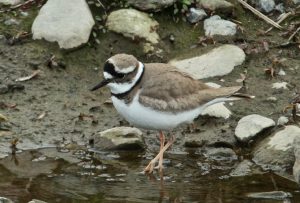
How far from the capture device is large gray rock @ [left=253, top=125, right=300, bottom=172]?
9.11 meters

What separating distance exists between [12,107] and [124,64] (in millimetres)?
2166

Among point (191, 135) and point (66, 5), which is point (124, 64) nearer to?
point (191, 135)

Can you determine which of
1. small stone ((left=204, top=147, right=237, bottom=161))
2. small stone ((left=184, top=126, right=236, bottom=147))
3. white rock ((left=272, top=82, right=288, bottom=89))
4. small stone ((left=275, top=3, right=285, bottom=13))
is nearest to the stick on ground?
small stone ((left=275, top=3, right=285, bottom=13))

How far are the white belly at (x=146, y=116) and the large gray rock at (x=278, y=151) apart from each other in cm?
110

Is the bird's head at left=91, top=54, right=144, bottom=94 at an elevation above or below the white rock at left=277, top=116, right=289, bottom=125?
above

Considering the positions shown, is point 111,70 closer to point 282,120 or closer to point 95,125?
point 95,125

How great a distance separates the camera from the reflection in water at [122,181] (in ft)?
26.6

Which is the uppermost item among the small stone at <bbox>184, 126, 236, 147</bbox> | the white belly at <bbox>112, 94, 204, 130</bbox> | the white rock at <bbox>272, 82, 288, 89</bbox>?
the white belly at <bbox>112, 94, 204, 130</bbox>

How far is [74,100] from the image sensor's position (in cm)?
1051

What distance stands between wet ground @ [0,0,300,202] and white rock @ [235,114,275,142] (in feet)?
0.52

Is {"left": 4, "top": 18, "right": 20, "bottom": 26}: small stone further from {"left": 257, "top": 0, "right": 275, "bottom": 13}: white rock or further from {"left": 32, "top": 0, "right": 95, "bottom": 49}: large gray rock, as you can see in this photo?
{"left": 257, "top": 0, "right": 275, "bottom": 13}: white rock

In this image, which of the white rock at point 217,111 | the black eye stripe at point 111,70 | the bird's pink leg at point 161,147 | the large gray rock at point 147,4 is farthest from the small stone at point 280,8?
the black eye stripe at point 111,70

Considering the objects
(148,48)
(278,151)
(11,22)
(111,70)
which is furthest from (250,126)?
(11,22)

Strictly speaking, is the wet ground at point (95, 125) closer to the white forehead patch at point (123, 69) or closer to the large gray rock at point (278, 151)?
the large gray rock at point (278, 151)
